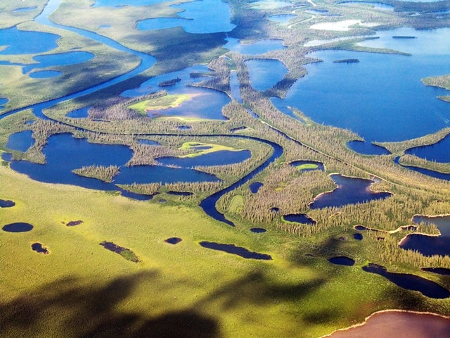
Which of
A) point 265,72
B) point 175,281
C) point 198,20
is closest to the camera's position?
point 175,281

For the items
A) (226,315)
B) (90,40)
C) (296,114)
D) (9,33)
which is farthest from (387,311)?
(9,33)

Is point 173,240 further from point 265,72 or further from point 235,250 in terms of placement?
point 265,72

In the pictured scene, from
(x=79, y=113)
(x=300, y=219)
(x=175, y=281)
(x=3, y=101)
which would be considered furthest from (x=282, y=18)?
(x=175, y=281)

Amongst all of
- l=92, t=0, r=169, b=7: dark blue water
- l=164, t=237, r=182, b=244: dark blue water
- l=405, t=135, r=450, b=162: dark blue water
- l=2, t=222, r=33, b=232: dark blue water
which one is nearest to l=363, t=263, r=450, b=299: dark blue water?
l=164, t=237, r=182, b=244: dark blue water

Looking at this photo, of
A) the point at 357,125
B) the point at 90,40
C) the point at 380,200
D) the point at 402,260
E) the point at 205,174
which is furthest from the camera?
the point at 90,40

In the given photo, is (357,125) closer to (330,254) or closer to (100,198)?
(330,254)

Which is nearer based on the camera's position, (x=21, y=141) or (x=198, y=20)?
(x=21, y=141)
